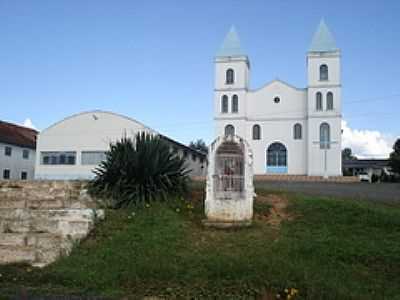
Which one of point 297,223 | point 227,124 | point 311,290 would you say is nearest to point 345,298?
point 311,290

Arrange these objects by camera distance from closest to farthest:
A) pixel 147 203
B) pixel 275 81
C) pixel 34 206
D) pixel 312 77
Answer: pixel 147 203 < pixel 34 206 < pixel 312 77 < pixel 275 81

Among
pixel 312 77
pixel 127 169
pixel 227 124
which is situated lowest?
pixel 127 169

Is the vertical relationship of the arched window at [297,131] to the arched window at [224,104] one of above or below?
below

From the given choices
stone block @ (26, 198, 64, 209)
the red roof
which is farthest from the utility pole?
stone block @ (26, 198, 64, 209)

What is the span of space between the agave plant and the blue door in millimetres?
31173

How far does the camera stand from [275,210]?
1153cm

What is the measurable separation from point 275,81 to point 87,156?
21944mm

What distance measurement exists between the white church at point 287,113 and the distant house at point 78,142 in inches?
437

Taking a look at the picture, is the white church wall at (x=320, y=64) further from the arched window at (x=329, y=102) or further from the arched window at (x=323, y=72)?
the arched window at (x=329, y=102)

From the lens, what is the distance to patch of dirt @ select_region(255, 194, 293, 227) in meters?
10.8

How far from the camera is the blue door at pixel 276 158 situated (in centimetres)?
4322

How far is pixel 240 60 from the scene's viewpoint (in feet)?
145

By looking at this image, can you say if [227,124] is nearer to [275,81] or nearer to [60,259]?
[275,81]

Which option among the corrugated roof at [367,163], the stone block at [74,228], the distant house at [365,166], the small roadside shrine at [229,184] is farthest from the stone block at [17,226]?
the corrugated roof at [367,163]
